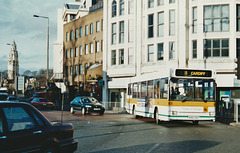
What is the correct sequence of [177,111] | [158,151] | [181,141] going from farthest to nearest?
1. [177,111]
2. [181,141]
3. [158,151]

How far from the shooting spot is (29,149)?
591 cm

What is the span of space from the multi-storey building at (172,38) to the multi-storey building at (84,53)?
21.5ft

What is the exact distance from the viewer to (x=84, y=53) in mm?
52938

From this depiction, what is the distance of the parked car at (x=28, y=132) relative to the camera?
18.4ft

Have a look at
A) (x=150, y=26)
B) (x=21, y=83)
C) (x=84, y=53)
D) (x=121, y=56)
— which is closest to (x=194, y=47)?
(x=150, y=26)

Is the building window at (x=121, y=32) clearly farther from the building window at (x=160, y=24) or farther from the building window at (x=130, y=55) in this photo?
the building window at (x=160, y=24)

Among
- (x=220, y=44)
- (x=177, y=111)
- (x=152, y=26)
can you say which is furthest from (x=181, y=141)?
(x=152, y=26)

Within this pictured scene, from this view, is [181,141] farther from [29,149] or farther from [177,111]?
[29,149]

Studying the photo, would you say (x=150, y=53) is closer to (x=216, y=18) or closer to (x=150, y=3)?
(x=150, y=3)

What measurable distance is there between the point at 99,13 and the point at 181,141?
128 ft

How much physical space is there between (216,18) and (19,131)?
96.3 ft

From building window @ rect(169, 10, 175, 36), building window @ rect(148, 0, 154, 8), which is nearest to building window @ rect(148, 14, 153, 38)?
building window @ rect(148, 0, 154, 8)

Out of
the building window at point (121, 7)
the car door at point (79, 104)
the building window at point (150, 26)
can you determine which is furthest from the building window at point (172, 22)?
the car door at point (79, 104)

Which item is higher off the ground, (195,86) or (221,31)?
(221,31)
